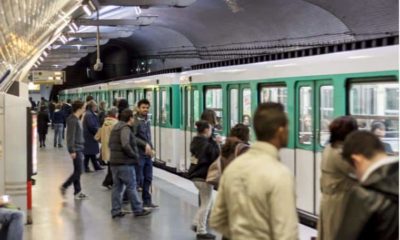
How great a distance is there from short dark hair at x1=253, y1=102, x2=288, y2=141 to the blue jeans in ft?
18.0

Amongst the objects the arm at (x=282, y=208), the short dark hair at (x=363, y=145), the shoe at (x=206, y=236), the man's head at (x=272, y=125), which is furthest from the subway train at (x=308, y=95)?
the arm at (x=282, y=208)

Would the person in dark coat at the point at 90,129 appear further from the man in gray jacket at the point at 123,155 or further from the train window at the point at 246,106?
the man in gray jacket at the point at 123,155

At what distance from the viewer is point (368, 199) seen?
3.30m

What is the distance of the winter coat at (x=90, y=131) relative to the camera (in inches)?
556

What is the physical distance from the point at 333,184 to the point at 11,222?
3335 millimetres

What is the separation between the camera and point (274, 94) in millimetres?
9656

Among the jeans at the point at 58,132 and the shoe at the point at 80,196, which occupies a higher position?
the jeans at the point at 58,132

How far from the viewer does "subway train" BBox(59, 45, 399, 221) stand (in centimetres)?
699

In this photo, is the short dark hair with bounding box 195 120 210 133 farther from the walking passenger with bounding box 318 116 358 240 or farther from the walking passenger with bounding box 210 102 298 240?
the walking passenger with bounding box 210 102 298 240

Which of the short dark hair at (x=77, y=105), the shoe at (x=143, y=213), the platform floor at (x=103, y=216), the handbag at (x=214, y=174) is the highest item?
the short dark hair at (x=77, y=105)

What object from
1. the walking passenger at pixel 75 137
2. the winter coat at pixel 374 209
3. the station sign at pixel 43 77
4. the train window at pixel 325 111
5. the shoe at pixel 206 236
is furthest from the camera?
the station sign at pixel 43 77

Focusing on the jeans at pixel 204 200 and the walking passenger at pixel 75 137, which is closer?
the jeans at pixel 204 200

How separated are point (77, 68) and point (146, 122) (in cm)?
3834

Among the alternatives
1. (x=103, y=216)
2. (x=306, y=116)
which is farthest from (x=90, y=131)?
(x=306, y=116)
